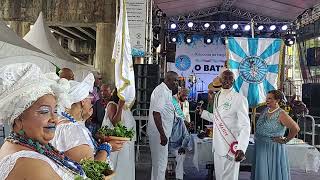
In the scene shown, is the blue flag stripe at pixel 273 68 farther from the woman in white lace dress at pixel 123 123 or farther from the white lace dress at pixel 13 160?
the white lace dress at pixel 13 160

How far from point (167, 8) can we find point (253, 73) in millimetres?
13090

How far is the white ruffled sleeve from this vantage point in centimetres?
260

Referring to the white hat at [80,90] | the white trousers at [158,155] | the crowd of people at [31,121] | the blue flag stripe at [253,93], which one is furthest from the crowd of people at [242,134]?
the crowd of people at [31,121]

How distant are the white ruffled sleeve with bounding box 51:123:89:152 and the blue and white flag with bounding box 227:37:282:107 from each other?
3.91 m

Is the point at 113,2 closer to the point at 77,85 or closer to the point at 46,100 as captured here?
the point at 77,85

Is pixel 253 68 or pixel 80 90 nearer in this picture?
pixel 80 90

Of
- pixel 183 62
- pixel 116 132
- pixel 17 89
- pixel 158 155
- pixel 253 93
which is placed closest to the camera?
pixel 17 89

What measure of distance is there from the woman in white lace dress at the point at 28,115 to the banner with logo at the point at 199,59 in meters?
19.6

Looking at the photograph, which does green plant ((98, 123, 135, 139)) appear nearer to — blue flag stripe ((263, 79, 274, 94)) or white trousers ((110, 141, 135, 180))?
white trousers ((110, 141, 135, 180))

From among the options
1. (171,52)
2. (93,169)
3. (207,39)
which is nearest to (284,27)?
(207,39)

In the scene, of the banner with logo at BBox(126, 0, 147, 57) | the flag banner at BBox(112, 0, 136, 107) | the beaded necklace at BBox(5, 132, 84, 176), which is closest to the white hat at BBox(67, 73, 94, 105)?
the beaded necklace at BBox(5, 132, 84, 176)

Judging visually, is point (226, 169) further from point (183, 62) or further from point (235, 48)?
point (183, 62)

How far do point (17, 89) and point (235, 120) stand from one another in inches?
147

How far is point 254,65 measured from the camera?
6297mm
